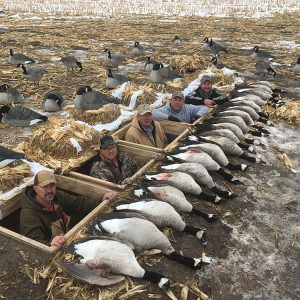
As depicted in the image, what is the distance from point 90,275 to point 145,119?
13.2 ft

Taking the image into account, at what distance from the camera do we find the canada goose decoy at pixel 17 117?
8734 mm

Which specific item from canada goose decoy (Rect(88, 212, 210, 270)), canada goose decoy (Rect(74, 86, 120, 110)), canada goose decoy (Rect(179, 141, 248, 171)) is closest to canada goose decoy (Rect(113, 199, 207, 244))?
canada goose decoy (Rect(88, 212, 210, 270))

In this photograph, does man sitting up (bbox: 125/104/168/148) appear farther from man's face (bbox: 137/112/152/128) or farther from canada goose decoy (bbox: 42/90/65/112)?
canada goose decoy (bbox: 42/90/65/112)

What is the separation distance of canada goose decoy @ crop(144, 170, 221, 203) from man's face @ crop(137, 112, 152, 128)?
1931mm

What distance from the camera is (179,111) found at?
8.55 metres

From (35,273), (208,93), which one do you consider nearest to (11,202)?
(35,273)

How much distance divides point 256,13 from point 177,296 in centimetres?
3081

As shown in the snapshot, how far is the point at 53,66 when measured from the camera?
1430 cm

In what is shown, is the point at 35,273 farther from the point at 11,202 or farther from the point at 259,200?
the point at 259,200

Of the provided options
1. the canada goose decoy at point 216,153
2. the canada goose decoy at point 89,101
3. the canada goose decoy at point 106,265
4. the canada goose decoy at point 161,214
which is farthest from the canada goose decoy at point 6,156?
the canada goose decoy at point 89,101

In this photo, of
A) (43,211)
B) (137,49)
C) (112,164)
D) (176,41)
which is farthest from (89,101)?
(176,41)

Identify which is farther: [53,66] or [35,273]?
[53,66]

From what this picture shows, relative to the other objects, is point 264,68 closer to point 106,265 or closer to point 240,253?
point 240,253

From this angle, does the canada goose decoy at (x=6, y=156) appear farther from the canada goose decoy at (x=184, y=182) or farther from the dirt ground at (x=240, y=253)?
the canada goose decoy at (x=184, y=182)
